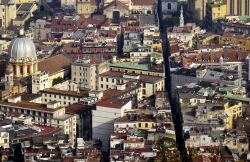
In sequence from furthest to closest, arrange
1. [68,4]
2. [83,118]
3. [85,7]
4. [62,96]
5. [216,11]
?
[68,4] → [85,7] → [216,11] → [62,96] → [83,118]

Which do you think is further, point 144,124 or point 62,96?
point 62,96

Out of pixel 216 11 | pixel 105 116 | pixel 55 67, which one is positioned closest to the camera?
pixel 105 116

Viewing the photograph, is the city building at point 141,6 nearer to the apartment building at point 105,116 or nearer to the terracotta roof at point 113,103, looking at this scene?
the terracotta roof at point 113,103

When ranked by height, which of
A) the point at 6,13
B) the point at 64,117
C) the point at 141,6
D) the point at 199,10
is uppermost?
the point at 141,6

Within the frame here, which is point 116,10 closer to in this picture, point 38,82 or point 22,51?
point 22,51

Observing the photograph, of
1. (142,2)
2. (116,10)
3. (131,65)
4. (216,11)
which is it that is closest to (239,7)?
(216,11)

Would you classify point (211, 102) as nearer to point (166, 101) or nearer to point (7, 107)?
point (166, 101)

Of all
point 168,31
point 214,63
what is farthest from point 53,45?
point 214,63

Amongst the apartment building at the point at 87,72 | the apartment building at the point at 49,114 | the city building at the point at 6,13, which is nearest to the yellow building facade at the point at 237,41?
the apartment building at the point at 87,72
